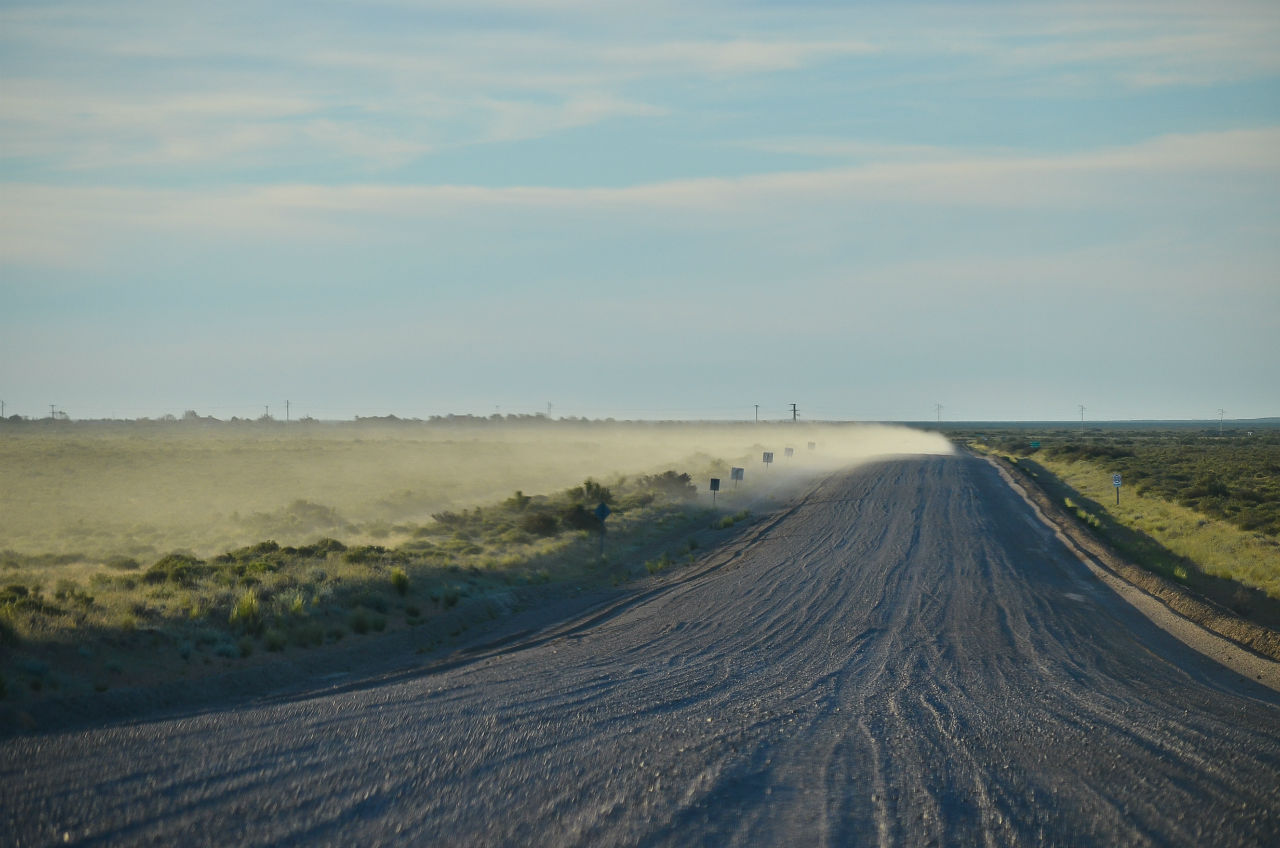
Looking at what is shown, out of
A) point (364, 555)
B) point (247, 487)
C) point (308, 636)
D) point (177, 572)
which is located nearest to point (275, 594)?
point (308, 636)

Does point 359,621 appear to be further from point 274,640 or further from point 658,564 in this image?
point 658,564

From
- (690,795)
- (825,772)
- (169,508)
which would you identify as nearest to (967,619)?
Answer: (825,772)

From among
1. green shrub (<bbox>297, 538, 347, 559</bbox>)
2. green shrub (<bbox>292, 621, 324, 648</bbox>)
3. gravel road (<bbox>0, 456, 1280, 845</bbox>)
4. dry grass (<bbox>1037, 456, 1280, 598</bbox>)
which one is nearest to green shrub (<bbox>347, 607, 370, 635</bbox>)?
green shrub (<bbox>292, 621, 324, 648</bbox>)

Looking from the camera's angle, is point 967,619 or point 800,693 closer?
point 800,693

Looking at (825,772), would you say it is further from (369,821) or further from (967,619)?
(967,619)

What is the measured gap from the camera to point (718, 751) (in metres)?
8.87

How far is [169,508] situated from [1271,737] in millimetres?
44714

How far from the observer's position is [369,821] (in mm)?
6781

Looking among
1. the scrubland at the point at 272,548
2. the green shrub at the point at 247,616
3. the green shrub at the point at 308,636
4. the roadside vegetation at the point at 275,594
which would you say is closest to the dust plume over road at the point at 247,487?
the scrubland at the point at 272,548

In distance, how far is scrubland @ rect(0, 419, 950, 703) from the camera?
44.2ft

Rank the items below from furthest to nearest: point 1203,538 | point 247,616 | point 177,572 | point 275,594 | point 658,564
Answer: point 1203,538 < point 658,564 < point 177,572 < point 275,594 < point 247,616

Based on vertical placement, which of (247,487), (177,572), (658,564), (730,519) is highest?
(247,487)

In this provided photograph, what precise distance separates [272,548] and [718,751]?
726 inches

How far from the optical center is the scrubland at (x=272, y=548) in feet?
44.2
